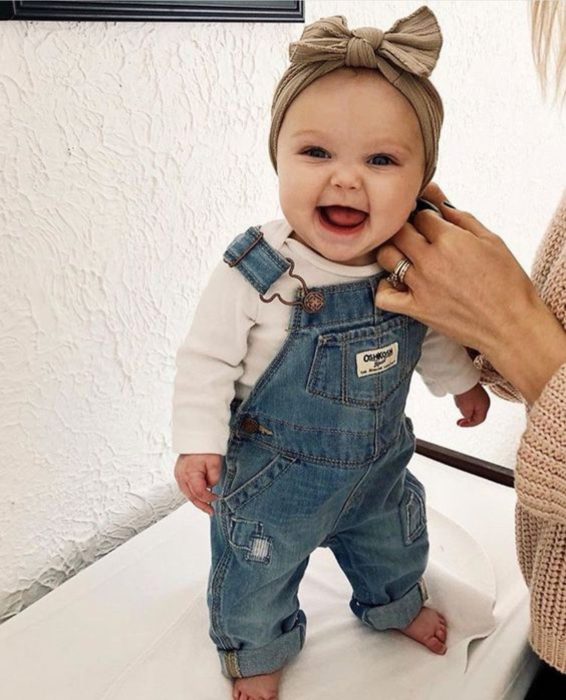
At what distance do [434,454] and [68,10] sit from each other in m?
0.89

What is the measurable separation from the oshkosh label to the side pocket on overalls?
224 mm

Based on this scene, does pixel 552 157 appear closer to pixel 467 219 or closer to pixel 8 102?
pixel 467 219

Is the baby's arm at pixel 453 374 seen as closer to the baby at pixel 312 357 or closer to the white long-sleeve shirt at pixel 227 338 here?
the baby at pixel 312 357

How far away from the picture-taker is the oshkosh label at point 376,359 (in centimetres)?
68

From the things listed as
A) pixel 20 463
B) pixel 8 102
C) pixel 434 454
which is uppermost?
pixel 8 102

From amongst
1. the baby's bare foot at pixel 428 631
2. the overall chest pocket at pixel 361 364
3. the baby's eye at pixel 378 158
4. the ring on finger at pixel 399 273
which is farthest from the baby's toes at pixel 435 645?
the baby's eye at pixel 378 158

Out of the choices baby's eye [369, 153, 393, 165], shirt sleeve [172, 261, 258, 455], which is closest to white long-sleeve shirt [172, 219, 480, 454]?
shirt sleeve [172, 261, 258, 455]

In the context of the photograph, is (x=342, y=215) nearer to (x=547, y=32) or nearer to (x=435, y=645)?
(x=547, y=32)

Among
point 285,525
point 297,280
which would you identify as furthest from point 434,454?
point 297,280

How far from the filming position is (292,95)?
→ 62 centimetres

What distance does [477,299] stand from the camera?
677 mm

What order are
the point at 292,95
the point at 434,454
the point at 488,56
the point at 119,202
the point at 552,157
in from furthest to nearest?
1. the point at 552,157
2. the point at 488,56
3. the point at 434,454
4. the point at 119,202
5. the point at 292,95

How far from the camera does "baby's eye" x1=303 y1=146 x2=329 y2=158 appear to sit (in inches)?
24.6

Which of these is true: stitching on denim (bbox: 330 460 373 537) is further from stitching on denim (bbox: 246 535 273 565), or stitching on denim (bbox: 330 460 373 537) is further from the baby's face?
the baby's face
